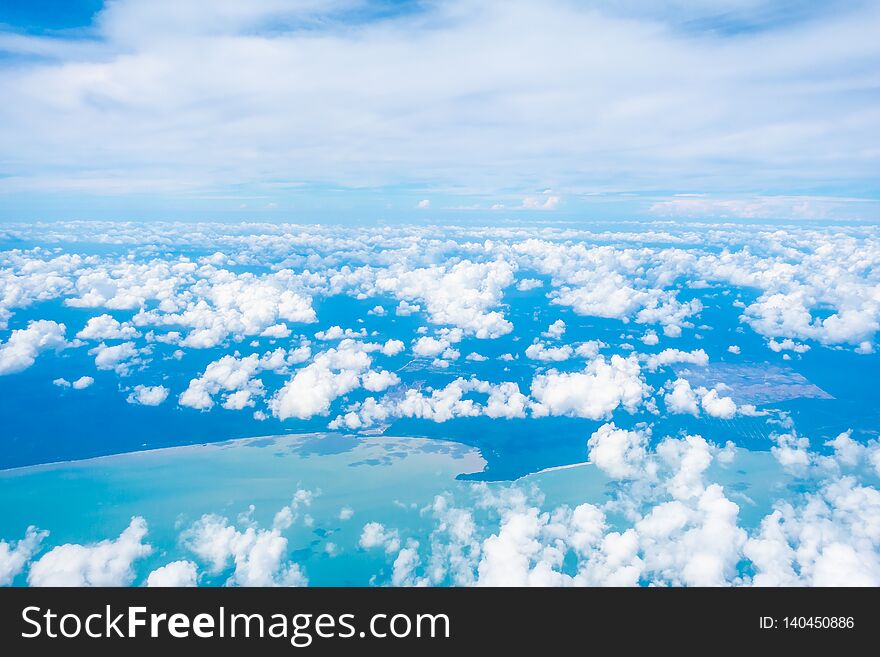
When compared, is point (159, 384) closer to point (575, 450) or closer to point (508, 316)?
point (575, 450)

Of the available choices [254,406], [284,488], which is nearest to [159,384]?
[254,406]

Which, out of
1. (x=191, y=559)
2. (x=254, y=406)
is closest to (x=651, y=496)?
(x=191, y=559)

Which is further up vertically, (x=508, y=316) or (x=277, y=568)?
(x=508, y=316)

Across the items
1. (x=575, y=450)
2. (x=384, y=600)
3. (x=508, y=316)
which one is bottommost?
(x=575, y=450)

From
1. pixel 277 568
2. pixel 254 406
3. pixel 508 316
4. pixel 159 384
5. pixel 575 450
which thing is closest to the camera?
pixel 277 568

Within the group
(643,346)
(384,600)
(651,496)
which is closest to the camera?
(384,600)

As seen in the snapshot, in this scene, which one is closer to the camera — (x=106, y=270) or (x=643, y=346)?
(x=643, y=346)

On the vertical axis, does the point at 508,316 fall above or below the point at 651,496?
above

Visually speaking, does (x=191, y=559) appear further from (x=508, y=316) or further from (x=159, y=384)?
(x=508, y=316)

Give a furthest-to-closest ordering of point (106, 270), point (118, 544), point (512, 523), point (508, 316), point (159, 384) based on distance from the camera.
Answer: point (106, 270)
point (508, 316)
point (159, 384)
point (512, 523)
point (118, 544)
